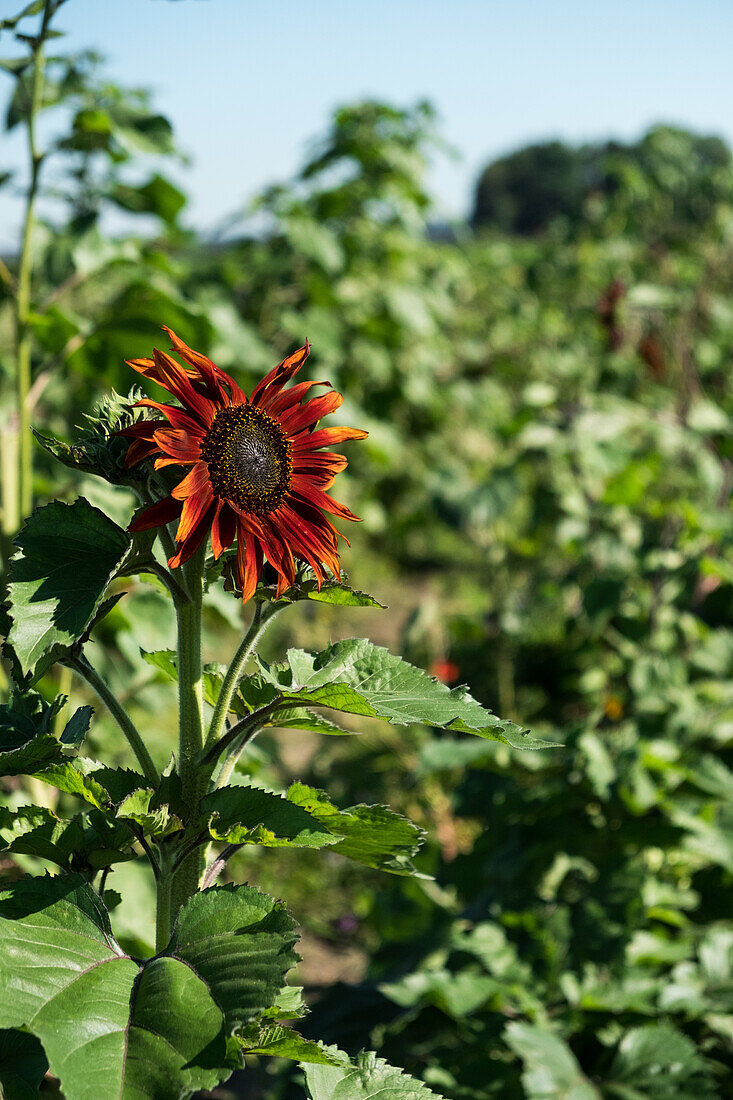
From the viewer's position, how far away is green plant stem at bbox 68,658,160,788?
0.79m

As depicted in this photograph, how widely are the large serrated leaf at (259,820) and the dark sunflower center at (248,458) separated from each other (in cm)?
22

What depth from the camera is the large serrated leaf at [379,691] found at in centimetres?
71

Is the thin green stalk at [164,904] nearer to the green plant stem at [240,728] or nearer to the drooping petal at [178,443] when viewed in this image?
the green plant stem at [240,728]

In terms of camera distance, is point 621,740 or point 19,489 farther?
point 621,740

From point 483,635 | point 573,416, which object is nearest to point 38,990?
point 573,416

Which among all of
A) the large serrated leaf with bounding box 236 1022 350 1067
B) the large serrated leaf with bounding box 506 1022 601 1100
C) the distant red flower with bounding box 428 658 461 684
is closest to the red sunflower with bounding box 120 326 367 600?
the large serrated leaf with bounding box 236 1022 350 1067

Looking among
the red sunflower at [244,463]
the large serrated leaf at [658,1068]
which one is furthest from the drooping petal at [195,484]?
the large serrated leaf at [658,1068]

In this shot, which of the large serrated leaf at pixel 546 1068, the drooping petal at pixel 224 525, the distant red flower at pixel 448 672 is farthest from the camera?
the distant red flower at pixel 448 672

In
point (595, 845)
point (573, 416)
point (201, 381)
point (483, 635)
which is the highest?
point (573, 416)

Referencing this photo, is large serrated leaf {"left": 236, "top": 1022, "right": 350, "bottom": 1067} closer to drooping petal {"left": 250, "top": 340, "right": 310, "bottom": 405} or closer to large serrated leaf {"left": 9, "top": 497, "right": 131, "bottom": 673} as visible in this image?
large serrated leaf {"left": 9, "top": 497, "right": 131, "bottom": 673}

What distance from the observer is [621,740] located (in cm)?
184

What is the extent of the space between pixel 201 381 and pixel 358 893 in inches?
99.4

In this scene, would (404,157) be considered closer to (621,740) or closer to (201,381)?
(621,740)

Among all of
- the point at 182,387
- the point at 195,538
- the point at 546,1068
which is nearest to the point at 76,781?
the point at 195,538
